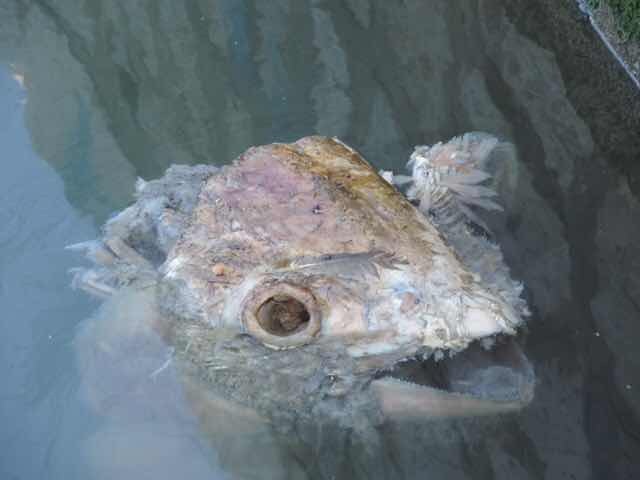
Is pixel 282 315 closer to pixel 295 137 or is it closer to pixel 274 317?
pixel 274 317

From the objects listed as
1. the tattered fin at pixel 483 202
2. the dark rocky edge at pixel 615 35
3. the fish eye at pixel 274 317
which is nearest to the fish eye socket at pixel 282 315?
the fish eye at pixel 274 317

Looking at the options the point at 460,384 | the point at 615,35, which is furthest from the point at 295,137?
the point at 615,35

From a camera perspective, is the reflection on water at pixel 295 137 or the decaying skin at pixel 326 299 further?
the reflection on water at pixel 295 137

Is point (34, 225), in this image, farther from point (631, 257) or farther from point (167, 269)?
point (631, 257)

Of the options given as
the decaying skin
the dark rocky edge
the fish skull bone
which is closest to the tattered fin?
the decaying skin

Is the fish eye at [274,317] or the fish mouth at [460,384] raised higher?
the fish eye at [274,317]

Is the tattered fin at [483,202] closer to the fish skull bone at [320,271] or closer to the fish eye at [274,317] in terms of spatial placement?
the fish skull bone at [320,271]

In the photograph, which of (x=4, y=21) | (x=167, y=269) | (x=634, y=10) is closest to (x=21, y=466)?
(x=167, y=269)
